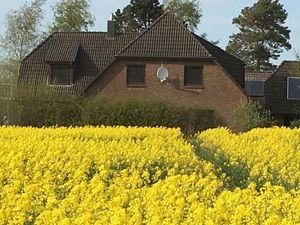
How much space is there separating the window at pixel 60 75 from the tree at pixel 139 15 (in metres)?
29.7

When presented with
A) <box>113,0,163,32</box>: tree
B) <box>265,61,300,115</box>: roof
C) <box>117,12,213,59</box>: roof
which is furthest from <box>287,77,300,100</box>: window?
<box>113,0,163,32</box>: tree

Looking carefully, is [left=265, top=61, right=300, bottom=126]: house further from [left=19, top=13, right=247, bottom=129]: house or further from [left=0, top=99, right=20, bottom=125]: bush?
[left=0, top=99, right=20, bottom=125]: bush

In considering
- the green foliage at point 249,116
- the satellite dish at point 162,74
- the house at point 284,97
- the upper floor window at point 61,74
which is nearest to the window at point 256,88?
the house at point 284,97

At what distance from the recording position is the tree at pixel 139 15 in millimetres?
68438

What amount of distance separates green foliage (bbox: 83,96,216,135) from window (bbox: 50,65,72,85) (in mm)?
7707

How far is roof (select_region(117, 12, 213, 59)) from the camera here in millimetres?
36781

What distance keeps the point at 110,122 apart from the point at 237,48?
1706 inches

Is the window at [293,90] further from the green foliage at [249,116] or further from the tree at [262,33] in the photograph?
the tree at [262,33]

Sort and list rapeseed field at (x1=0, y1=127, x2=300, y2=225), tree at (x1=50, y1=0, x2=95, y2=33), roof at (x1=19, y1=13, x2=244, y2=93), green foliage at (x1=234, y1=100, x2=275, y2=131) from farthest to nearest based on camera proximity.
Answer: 1. tree at (x1=50, y1=0, x2=95, y2=33)
2. roof at (x1=19, y1=13, x2=244, y2=93)
3. green foliage at (x1=234, y1=100, x2=275, y2=131)
4. rapeseed field at (x1=0, y1=127, x2=300, y2=225)

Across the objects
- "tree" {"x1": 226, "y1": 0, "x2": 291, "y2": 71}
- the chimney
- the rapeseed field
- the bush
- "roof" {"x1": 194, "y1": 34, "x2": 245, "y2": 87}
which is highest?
"tree" {"x1": 226, "y1": 0, "x2": 291, "y2": 71}

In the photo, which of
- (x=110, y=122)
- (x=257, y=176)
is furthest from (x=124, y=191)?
(x=110, y=122)

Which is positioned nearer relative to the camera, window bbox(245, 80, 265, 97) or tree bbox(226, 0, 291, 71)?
window bbox(245, 80, 265, 97)

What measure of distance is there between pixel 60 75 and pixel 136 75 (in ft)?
13.7

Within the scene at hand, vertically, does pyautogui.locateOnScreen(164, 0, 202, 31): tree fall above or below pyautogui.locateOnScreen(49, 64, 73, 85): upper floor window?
above
